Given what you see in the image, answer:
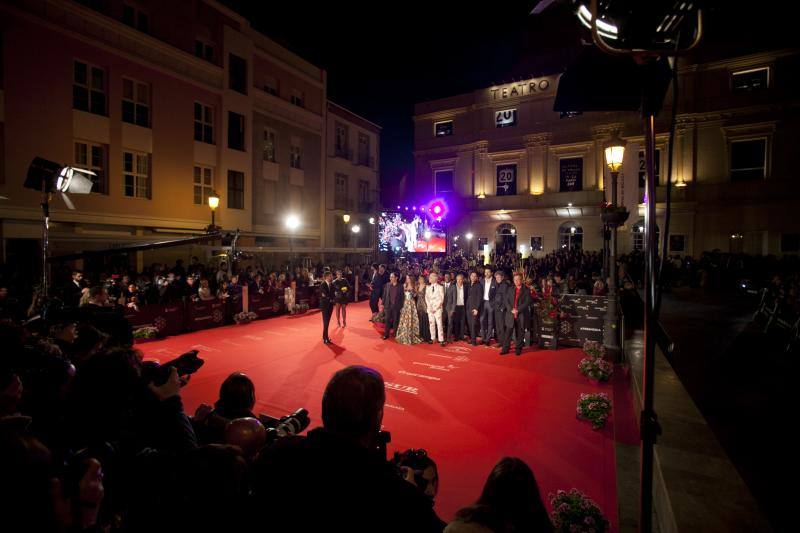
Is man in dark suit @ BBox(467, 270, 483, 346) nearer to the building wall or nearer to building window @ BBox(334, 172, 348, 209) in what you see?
the building wall

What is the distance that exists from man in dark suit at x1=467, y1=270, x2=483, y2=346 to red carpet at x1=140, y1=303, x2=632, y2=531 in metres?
0.49

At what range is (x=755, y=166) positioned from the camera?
1013 inches

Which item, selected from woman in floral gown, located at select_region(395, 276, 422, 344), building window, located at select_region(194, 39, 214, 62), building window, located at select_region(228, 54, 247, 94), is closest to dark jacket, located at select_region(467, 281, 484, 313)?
woman in floral gown, located at select_region(395, 276, 422, 344)

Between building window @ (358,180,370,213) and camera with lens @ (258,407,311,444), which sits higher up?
building window @ (358,180,370,213)

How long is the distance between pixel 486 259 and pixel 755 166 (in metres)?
18.2

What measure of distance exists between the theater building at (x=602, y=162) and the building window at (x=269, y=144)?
612 inches

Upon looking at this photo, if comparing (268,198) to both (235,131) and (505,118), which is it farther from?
(505,118)

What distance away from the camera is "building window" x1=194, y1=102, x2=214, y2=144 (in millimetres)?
20594

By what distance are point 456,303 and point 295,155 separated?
19.2m

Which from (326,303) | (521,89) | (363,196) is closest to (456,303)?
(326,303)

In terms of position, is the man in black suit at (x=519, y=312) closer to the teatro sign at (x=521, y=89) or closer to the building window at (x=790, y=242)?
the building window at (x=790, y=242)

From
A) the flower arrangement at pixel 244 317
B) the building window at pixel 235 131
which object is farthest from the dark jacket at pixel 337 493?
the building window at pixel 235 131

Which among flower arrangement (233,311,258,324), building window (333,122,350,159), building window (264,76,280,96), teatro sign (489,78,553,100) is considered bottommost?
flower arrangement (233,311,258,324)

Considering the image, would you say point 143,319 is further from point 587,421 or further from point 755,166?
point 755,166
